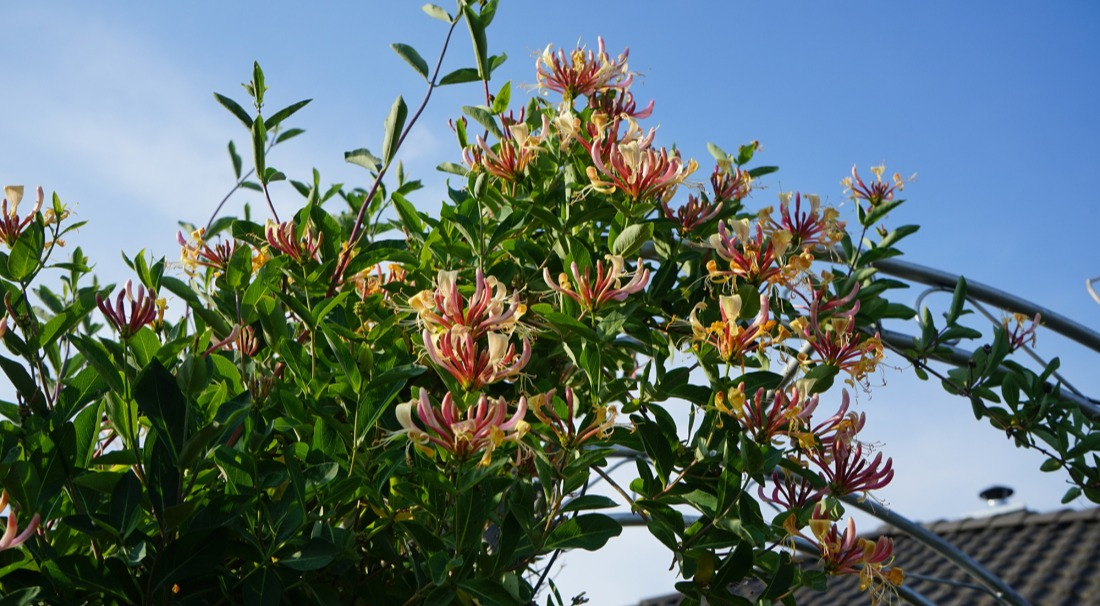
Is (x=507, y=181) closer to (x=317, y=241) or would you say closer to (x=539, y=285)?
(x=539, y=285)

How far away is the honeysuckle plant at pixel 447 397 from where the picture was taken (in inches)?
43.3

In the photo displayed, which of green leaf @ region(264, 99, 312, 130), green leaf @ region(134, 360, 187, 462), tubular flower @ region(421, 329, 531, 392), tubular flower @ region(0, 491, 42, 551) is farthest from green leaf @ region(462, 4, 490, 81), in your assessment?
tubular flower @ region(0, 491, 42, 551)

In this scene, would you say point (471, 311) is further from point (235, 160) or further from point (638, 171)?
point (235, 160)

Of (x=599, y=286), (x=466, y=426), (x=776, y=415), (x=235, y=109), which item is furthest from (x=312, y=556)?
(x=235, y=109)

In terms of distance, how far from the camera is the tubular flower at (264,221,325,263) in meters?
1.49

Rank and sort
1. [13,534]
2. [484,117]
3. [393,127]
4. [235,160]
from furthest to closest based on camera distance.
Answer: [235,160]
[484,117]
[393,127]
[13,534]

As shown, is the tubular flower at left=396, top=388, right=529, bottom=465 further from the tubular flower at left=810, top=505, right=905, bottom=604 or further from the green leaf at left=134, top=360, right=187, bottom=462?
the tubular flower at left=810, top=505, right=905, bottom=604

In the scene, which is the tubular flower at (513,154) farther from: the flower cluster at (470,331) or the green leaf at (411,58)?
the flower cluster at (470,331)

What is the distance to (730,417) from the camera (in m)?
1.32

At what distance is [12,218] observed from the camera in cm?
143

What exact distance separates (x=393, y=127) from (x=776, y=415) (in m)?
0.72

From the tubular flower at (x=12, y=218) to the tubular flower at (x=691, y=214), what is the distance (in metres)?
0.96

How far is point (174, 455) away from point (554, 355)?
23.3 inches

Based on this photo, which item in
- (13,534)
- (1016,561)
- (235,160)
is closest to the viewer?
(13,534)
